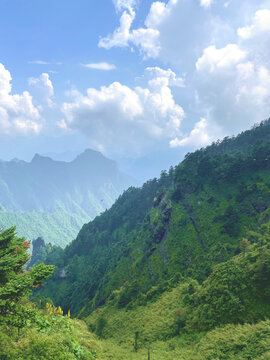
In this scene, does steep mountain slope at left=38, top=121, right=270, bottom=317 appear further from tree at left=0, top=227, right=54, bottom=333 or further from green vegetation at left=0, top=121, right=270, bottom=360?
tree at left=0, top=227, right=54, bottom=333

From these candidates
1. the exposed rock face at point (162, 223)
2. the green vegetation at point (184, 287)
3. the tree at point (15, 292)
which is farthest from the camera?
the exposed rock face at point (162, 223)

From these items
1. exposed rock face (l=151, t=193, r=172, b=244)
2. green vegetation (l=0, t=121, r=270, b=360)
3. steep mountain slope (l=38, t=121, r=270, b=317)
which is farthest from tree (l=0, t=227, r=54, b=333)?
exposed rock face (l=151, t=193, r=172, b=244)

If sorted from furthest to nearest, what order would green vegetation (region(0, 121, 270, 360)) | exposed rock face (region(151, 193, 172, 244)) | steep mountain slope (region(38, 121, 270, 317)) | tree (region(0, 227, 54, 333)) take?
exposed rock face (region(151, 193, 172, 244)), steep mountain slope (region(38, 121, 270, 317)), green vegetation (region(0, 121, 270, 360)), tree (region(0, 227, 54, 333))

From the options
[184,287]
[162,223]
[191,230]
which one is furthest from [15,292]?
[162,223]

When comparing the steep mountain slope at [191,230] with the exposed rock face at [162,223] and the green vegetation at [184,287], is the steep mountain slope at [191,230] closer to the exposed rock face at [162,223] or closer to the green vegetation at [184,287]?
the exposed rock face at [162,223]

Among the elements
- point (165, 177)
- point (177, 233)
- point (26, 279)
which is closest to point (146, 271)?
point (177, 233)

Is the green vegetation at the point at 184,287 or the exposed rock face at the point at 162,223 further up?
the exposed rock face at the point at 162,223

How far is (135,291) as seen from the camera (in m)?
59.6

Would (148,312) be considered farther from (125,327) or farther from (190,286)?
(190,286)

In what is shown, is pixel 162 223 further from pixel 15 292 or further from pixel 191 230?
pixel 15 292

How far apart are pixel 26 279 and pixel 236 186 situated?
235 feet

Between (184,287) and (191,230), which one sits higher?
(191,230)

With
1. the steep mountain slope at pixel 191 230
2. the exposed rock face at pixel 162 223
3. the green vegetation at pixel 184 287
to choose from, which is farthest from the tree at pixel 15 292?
the exposed rock face at pixel 162 223

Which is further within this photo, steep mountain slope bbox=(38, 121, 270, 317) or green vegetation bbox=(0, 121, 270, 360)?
steep mountain slope bbox=(38, 121, 270, 317)
